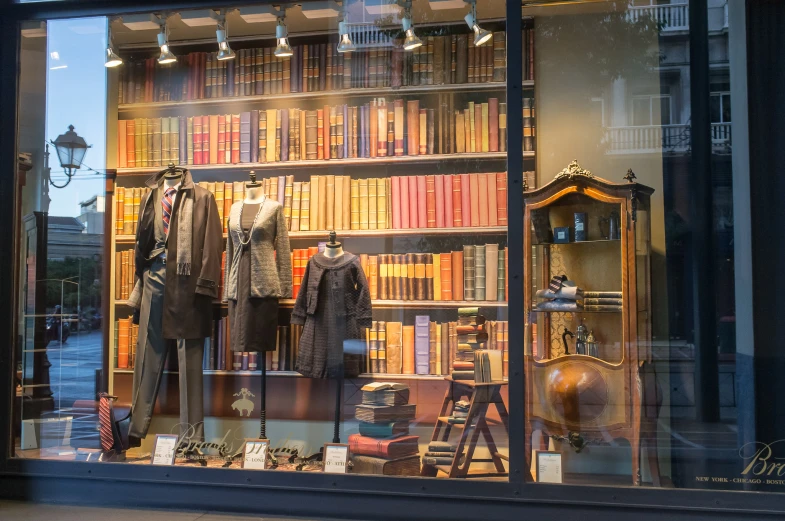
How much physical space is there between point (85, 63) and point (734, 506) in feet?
14.1

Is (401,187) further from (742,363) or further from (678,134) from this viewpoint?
(742,363)

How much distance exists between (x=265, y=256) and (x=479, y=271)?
129 centimetres

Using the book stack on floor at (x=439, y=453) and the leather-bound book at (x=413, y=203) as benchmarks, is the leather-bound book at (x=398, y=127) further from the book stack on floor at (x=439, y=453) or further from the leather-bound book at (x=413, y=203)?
the book stack on floor at (x=439, y=453)

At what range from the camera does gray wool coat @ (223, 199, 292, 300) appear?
15.6ft

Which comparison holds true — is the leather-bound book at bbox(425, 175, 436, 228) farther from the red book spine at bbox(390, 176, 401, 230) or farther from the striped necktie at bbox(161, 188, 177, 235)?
the striped necktie at bbox(161, 188, 177, 235)

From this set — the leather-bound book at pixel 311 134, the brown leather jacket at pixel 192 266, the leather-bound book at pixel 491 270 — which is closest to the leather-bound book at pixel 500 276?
the leather-bound book at pixel 491 270

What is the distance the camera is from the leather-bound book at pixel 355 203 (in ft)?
15.9

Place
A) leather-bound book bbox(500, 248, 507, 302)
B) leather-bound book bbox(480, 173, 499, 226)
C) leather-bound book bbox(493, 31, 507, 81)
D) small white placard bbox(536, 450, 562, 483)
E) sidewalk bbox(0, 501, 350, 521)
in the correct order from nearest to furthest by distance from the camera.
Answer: small white placard bbox(536, 450, 562, 483)
sidewalk bbox(0, 501, 350, 521)
leather-bound book bbox(493, 31, 507, 81)
leather-bound book bbox(500, 248, 507, 302)
leather-bound book bbox(480, 173, 499, 226)

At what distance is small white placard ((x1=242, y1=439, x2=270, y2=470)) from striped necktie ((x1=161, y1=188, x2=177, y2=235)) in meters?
1.41

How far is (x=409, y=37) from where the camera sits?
469cm

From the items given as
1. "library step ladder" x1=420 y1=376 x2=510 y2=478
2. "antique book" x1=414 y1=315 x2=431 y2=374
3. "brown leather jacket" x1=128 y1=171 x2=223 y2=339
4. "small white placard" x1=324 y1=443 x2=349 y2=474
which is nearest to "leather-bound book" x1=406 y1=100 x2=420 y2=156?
"antique book" x1=414 y1=315 x2=431 y2=374

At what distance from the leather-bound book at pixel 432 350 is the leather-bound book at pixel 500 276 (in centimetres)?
41

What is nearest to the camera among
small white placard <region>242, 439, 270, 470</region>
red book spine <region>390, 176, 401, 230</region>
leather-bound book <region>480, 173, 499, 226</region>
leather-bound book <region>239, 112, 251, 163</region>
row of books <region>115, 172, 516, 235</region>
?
small white placard <region>242, 439, 270, 470</region>

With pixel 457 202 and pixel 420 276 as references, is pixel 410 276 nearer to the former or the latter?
pixel 420 276
